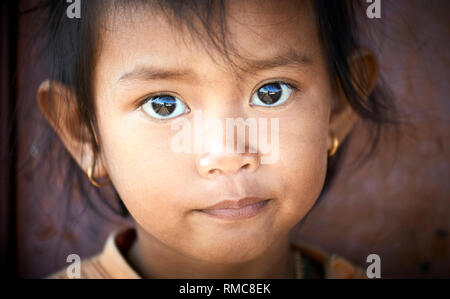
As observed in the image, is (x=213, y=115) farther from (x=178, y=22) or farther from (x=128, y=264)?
(x=128, y=264)

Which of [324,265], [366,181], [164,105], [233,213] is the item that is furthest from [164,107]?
[366,181]

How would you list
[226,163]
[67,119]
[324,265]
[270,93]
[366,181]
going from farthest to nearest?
1. [366,181]
2. [324,265]
3. [67,119]
4. [270,93]
5. [226,163]

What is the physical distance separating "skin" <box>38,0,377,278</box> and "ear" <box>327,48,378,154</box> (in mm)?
163

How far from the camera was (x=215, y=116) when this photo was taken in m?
0.77

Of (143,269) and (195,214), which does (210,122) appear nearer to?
(195,214)

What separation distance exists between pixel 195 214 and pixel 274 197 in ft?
0.51

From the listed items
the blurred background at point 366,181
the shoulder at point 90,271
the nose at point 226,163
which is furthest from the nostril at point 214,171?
the blurred background at point 366,181

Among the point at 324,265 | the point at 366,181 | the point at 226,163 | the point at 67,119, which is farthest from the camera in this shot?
the point at 366,181

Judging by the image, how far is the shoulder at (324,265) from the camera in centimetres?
115

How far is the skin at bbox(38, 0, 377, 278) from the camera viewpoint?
0.77 meters

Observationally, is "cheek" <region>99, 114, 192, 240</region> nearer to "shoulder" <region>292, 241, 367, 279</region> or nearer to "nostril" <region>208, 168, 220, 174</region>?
"nostril" <region>208, 168, 220, 174</region>

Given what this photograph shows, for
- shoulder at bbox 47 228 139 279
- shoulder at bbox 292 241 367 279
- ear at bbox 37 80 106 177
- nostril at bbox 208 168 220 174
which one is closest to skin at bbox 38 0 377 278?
nostril at bbox 208 168 220 174

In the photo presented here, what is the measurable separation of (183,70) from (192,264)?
52cm
